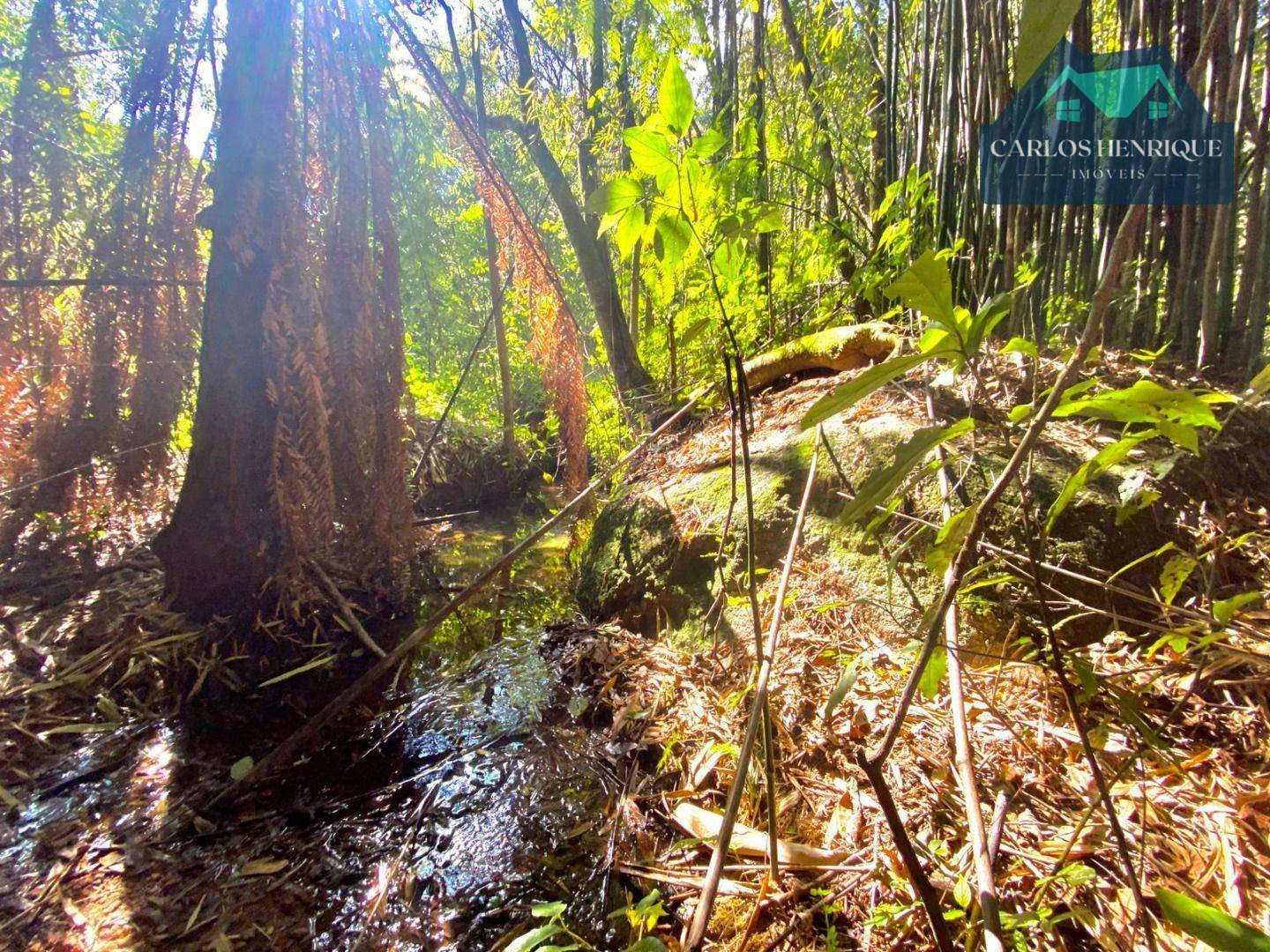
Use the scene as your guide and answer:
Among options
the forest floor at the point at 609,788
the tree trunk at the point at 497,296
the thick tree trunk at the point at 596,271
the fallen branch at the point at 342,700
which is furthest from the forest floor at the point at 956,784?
the thick tree trunk at the point at 596,271

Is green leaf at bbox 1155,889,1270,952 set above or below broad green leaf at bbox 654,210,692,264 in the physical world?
below

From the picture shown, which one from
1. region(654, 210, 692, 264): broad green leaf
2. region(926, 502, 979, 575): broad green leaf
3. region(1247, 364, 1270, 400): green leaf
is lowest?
region(926, 502, 979, 575): broad green leaf

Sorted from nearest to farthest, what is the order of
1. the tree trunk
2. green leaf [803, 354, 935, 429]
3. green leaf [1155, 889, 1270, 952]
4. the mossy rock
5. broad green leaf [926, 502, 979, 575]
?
green leaf [1155, 889, 1270, 952]
green leaf [803, 354, 935, 429]
broad green leaf [926, 502, 979, 575]
the mossy rock
the tree trunk

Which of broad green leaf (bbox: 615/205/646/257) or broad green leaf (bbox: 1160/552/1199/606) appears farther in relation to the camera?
broad green leaf (bbox: 615/205/646/257)

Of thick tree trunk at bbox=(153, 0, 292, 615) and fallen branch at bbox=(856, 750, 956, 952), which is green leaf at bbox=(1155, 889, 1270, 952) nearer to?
fallen branch at bbox=(856, 750, 956, 952)

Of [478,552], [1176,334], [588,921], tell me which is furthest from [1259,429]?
[478,552]

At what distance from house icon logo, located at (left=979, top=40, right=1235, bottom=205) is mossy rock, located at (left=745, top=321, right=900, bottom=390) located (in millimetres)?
667

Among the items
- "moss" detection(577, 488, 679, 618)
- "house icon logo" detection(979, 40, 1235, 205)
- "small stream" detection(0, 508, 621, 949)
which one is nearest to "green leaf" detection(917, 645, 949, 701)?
"small stream" detection(0, 508, 621, 949)

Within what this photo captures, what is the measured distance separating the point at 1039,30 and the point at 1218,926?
696mm

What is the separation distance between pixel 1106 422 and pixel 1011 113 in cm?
115

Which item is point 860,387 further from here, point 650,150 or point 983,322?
point 650,150

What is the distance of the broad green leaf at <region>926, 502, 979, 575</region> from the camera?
67 cm

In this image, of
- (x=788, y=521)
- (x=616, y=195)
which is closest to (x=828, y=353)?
(x=788, y=521)

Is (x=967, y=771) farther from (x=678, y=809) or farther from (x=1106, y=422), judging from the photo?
(x=1106, y=422)
